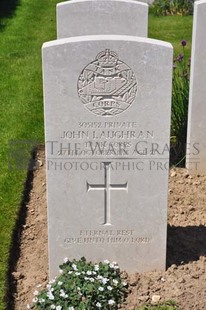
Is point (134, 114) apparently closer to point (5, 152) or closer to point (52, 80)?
point (52, 80)

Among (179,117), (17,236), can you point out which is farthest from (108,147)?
(179,117)

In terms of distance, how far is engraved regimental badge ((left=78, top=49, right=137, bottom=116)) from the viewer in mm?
3506

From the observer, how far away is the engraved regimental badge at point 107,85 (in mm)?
3506

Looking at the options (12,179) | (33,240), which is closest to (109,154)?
(33,240)

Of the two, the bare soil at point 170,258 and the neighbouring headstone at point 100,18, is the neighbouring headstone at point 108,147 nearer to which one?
the bare soil at point 170,258

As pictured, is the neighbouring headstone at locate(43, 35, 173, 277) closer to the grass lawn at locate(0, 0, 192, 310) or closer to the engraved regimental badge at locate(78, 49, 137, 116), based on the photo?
the engraved regimental badge at locate(78, 49, 137, 116)

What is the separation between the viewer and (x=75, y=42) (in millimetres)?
3449

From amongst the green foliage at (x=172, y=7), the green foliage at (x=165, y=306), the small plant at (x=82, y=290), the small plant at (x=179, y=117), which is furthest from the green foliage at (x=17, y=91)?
the green foliage at (x=172, y=7)

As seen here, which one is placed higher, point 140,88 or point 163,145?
point 140,88

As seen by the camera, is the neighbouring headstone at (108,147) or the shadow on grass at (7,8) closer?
the neighbouring headstone at (108,147)

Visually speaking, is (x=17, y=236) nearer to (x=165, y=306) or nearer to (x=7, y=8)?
(x=165, y=306)

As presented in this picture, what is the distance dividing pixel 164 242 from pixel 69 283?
0.69 metres

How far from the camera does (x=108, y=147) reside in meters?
3.70

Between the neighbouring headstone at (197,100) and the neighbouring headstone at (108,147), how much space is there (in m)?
1.73
